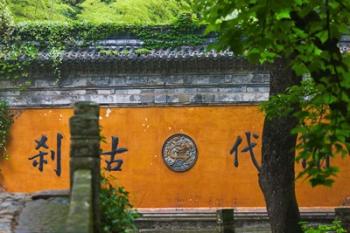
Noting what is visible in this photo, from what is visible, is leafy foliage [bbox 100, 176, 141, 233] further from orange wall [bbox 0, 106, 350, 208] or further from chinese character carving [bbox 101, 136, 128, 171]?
chinese character carving [bbox 101, 136, 128, 171]

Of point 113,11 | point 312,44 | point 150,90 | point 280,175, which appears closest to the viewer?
point 312,44

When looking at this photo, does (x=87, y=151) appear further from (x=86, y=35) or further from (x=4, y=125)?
(x=86, y=35)

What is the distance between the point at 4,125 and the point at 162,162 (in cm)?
315

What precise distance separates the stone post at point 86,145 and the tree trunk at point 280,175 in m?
3.21

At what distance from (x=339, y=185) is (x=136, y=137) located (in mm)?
4028

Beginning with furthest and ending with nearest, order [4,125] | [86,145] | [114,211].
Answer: [4,125] < [114,211] < [86,145]

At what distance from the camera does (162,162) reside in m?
11.9

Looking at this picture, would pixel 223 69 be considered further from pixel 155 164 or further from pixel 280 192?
pixel 280 192

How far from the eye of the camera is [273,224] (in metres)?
7.28

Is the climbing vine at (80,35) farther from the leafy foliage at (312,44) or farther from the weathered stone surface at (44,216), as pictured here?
the leafy foliage at (312,44)

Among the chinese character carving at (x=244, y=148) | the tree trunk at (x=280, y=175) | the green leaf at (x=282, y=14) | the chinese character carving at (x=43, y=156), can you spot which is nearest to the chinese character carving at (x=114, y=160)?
the chinese character carving at (x=43, y=156)

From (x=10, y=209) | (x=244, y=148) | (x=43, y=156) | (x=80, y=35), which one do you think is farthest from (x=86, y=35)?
(x=10, y=209)

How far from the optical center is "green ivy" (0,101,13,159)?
A: 1187 centimetres

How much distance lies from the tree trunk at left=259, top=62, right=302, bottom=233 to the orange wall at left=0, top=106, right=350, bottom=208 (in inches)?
179
